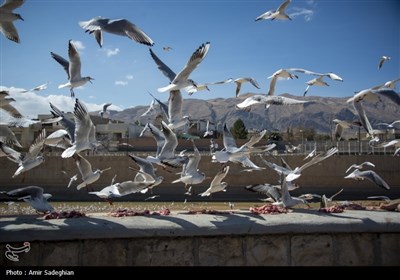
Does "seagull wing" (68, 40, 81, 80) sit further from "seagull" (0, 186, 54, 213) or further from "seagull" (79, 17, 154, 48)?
"seagull" (0, 186, 54, 213)

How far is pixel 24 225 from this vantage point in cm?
495

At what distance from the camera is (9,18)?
8.01 meters

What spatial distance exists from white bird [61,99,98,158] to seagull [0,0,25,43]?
2.24 metres

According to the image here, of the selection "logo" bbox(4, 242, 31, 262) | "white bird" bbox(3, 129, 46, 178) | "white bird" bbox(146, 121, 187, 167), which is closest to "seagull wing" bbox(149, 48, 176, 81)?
"white bird" bbox(146, 121, 187, 167)

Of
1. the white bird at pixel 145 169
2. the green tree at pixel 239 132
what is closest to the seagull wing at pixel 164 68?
the white bird at pixel 145 169

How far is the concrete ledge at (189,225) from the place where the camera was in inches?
192

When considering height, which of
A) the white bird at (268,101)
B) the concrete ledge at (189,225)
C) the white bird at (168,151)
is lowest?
the concrete ledge at (189,225)

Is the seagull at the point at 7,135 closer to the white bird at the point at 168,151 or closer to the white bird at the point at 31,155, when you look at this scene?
the white bird at the point at 31,155

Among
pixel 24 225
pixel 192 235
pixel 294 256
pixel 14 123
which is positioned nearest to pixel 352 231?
pixel 294 256

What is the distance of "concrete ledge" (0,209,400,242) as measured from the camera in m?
4.87

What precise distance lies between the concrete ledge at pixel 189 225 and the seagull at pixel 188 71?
3418 mm

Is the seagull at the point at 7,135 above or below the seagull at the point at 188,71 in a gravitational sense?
below

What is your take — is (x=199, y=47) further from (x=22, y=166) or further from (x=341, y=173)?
(x=341, y=173)

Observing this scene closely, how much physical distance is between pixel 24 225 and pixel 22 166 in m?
3.85
